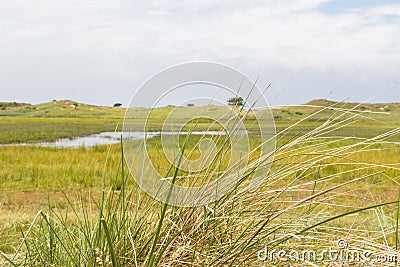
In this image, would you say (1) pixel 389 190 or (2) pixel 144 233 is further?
(1) pixel 389 190

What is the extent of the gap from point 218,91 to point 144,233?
0.72 meters

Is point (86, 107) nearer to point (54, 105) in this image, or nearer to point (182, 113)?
point (54, 105)

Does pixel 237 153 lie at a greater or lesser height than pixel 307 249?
greater

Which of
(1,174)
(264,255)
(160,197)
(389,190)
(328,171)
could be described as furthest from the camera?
(328,171)

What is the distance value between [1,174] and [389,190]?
989 centimetres

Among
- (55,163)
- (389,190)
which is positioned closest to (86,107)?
(55,163)

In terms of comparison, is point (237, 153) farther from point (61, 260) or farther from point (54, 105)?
point (54, 105)

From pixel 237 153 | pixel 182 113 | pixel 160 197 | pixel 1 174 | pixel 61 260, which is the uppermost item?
pixel 182 113

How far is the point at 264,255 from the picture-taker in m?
1.61

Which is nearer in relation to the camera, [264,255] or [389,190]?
[264,255]

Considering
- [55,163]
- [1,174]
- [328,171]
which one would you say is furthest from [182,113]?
[55,163]

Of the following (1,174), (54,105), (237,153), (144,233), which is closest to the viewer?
(144,233)

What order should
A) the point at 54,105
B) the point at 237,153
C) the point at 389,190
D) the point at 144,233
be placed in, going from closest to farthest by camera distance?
the point at 144,233
the point at 237,153
the point at 389,190
the point at 54,105

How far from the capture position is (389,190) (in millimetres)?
10414
